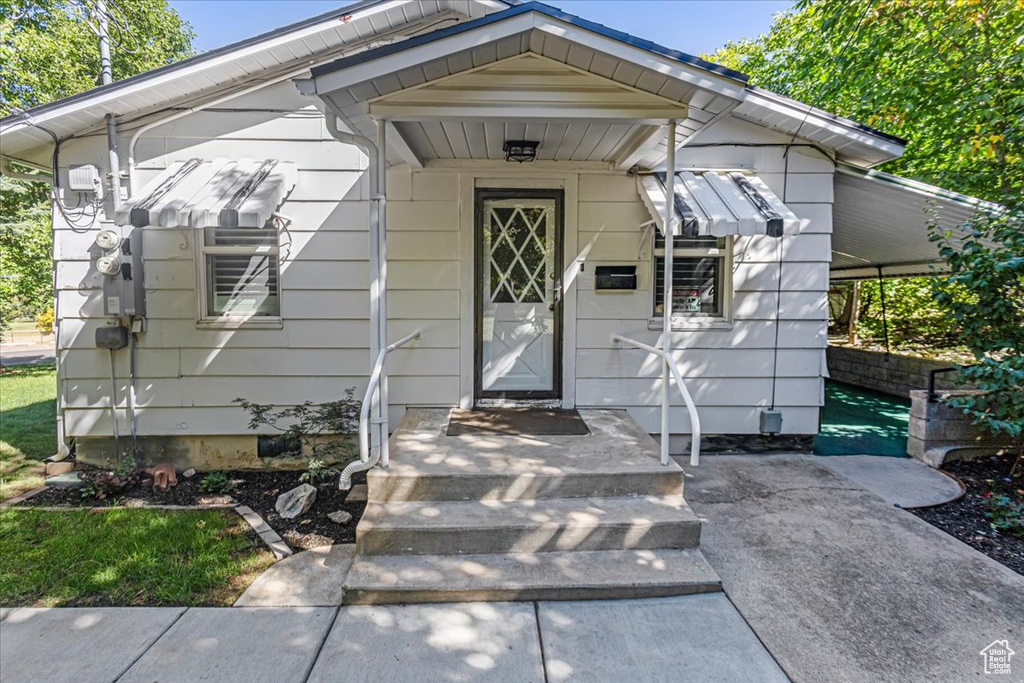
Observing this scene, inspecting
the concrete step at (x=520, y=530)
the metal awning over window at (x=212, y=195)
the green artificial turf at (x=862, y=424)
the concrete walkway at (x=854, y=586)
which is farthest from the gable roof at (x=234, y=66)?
the green artificial turf at (x=862, y=424)

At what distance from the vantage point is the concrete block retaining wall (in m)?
7.08

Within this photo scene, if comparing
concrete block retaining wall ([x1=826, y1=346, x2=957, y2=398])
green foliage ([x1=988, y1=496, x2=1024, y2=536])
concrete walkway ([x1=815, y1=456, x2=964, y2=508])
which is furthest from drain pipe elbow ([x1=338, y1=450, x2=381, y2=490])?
concrete block retaining wall ([x1=826, y1=346, x2=957, y2=398])

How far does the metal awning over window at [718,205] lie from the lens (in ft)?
12.5

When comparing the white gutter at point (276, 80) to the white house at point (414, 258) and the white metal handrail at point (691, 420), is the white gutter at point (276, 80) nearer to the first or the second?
the white house at point (414, 258)

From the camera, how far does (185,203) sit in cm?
380

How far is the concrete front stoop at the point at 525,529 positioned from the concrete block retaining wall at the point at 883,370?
17.9 feet

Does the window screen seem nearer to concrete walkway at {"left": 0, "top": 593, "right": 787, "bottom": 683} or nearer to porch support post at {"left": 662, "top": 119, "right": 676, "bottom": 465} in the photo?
porch support post at {"left": 662, "top": 119, "right": 676, "bottom": 465}

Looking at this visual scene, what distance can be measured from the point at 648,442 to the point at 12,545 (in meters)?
4.30

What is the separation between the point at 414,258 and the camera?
468 centimetres

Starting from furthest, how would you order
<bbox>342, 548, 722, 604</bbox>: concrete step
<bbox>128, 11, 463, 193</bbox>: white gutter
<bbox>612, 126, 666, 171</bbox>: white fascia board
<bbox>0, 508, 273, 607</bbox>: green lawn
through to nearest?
1. <bbox>128, 11, 463, 193</bbox>: white gutter
2. <bbox>612, 126, 666, 171</bbox>: white fascia board
3. <bbox>0, 508, 273, 607</bbox>: green lawn
4. <bbox>342, 548, 722, 604</bbox>: concrete step

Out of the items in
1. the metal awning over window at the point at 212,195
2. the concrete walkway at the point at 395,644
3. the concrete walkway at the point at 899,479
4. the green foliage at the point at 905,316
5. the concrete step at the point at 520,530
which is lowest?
the concrete walkway at the point at 395,644

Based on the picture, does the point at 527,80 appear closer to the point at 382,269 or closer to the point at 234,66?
the point at 382,269

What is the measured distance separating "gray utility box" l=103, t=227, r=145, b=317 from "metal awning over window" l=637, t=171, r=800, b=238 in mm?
4502

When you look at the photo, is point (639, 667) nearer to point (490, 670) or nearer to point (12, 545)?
point (490, 670)
